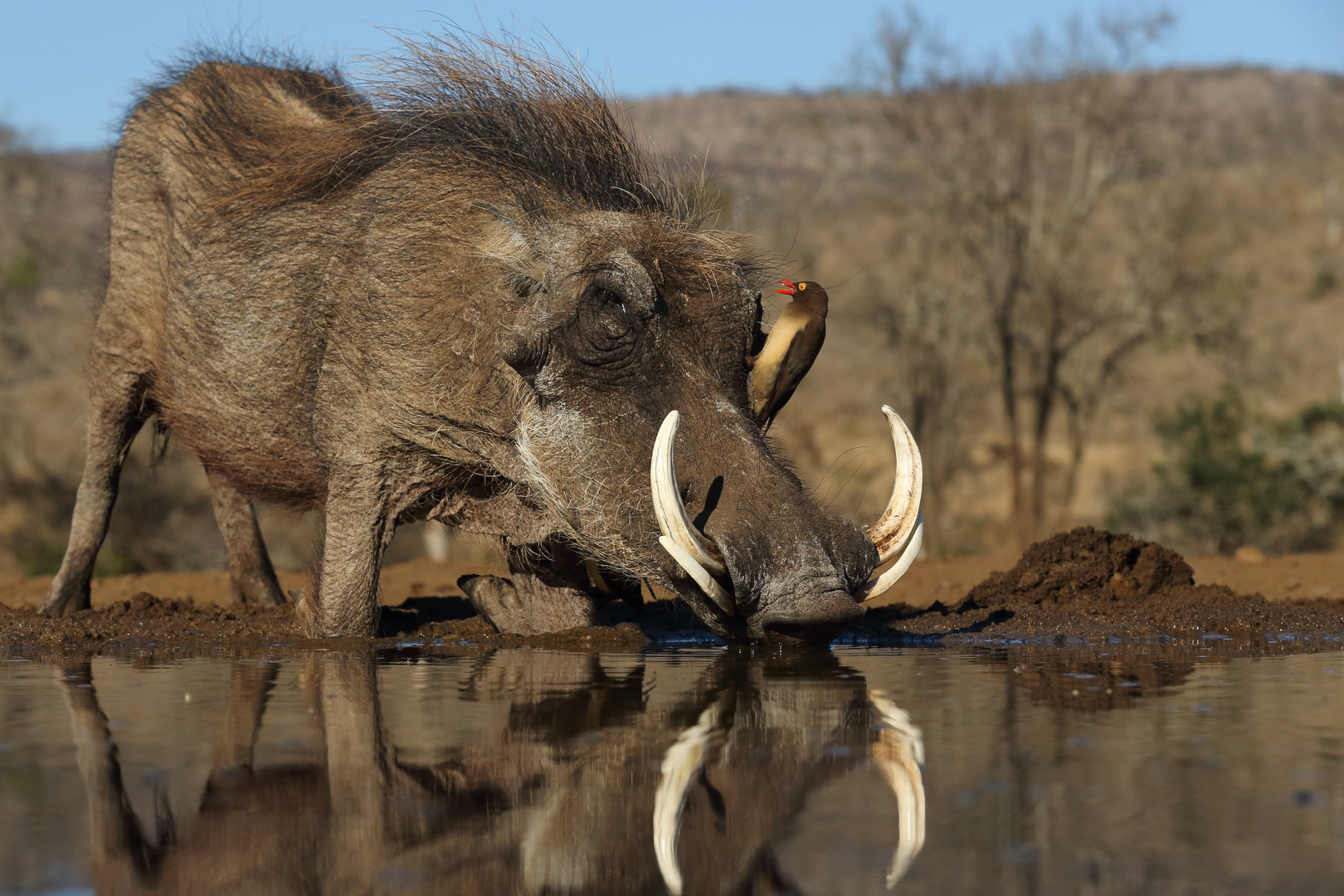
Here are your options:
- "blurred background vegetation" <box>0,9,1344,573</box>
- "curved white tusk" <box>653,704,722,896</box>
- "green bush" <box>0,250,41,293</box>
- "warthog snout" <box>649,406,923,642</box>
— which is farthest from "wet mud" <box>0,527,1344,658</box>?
"green bush" <box>0,250,41,293</box>

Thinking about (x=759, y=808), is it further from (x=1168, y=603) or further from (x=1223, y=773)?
(x=1168, y=603)

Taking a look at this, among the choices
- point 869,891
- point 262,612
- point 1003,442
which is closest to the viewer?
point 869,891

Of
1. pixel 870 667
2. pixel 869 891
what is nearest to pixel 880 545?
pixel 870 667

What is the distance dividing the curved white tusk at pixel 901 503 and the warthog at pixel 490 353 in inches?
0.4

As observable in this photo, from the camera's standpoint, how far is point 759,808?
92.1 inches

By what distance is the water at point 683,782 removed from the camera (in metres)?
2.03

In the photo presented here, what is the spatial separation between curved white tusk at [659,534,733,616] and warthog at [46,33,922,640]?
0.01 metres

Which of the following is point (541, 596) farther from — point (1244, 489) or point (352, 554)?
point (1244, 489)

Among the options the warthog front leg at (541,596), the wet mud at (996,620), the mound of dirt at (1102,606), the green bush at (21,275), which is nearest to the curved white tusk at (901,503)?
the wet mud at (996,620)

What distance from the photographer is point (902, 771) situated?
262cm

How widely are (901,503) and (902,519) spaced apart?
0.21 ft

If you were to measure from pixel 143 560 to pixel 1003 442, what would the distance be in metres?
14.0

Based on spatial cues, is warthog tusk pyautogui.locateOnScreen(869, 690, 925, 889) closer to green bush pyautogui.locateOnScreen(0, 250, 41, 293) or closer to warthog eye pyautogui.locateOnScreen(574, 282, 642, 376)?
warthog eye pyautogui.locateOnScreen(574, 282, 642, 376)

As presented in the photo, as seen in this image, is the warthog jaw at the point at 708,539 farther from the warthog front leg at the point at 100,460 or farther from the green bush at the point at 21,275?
the green bush at the point at 21,275
